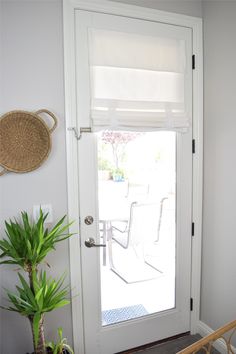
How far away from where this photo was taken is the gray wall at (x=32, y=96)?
1.60 metres

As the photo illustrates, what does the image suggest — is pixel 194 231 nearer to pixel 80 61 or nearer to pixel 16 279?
pixel 16 279

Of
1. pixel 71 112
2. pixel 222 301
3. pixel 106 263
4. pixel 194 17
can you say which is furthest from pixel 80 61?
pixel 222 301

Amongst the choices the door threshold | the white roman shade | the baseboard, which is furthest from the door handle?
the baseboard

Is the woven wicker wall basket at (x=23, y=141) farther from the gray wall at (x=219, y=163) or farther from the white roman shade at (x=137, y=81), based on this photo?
the gray wall at (x=219, y=163)

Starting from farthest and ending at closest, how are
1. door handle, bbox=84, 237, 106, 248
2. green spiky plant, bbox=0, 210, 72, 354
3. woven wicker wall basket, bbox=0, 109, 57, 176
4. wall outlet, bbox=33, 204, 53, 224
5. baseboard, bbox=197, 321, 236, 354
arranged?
baseboard, bbox=197, 321, 236, 354 → door handle, bbox=84, 237, 106, 248 → wall outlet, bbox=33, 204, 53, 224 → woven wicker wall basket, bbox=0, 109, 57, 176 → green spiky plant, bbox=0, 210, 72, 354

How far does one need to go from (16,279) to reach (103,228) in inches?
25.6

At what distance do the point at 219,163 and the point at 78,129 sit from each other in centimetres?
105

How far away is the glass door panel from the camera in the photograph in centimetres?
190

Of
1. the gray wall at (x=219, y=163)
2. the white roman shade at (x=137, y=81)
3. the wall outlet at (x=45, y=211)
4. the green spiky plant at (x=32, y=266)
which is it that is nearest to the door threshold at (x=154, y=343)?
the gray wall at (x=219, y=163)

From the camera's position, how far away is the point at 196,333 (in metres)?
2.21

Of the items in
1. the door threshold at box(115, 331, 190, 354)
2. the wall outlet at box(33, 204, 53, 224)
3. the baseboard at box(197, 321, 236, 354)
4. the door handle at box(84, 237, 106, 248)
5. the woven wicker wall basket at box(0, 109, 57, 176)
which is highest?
the woven wicker wall basket at box(0, 109, 57, 176)

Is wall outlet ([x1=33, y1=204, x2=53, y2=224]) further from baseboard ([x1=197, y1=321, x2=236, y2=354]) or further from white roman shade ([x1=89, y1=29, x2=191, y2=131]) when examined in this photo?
baseboard ([x1=197, y1=321, x2=236, y2=354])

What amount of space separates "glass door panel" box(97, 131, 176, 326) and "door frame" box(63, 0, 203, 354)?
178 mm

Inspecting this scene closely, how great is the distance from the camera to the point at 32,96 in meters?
1.66
